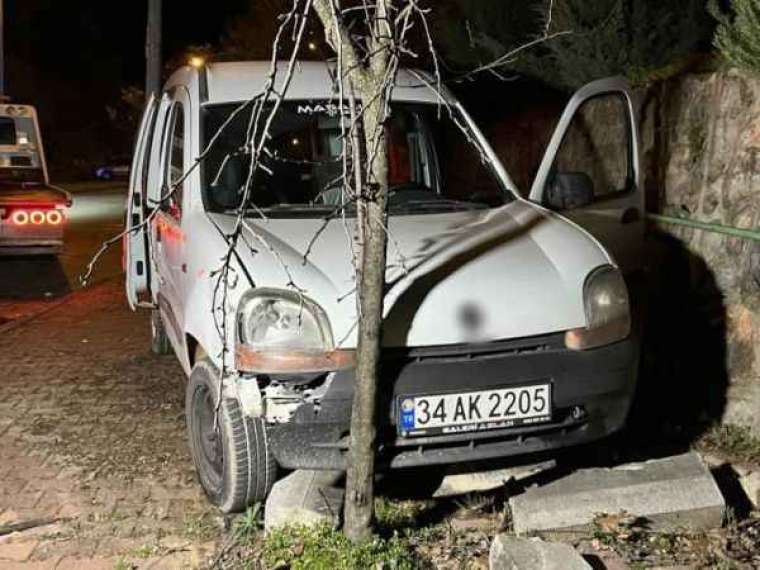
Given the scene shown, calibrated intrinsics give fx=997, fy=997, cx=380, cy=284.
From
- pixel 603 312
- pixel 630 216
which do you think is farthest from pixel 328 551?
pixel 630 216

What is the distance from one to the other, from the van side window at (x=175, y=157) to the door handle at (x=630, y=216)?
238 centimetres

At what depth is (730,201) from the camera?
19.1 ft

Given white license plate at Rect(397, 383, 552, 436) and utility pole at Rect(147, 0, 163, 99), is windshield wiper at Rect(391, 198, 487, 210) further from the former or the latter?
utility pole at Rect(147, 0, 163, 99)

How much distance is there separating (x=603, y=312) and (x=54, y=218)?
9.67m

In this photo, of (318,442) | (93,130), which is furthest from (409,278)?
(93,130)

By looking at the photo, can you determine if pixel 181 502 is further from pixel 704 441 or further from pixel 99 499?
pixel 704 441

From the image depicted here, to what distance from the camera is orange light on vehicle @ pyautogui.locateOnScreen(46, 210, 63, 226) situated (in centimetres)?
1238

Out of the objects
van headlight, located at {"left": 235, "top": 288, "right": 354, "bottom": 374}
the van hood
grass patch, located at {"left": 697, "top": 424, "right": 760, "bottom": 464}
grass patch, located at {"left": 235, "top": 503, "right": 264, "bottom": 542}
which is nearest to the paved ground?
grass patch, located at {"left": 235, "top": 503, "right": 264, "bottom": 542}

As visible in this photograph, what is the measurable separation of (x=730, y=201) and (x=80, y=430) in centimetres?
403

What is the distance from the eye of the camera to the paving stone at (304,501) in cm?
402

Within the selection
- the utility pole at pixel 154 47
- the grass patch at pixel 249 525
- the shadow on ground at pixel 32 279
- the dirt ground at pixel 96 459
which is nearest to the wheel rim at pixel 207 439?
the dirt ground at pixel 96 459

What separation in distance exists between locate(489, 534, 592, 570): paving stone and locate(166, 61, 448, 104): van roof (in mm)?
2648

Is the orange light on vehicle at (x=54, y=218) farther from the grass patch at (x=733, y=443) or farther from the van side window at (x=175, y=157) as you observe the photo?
the grass patch at (x=733, y=443)

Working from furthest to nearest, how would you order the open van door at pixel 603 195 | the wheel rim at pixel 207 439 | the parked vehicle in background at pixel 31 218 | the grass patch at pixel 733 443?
the parked vehicle in background at pixel 31 218, the open van door at pixel 603 195, the grass patch at pixel 733 443, the wheel rim at pixel 207 439
